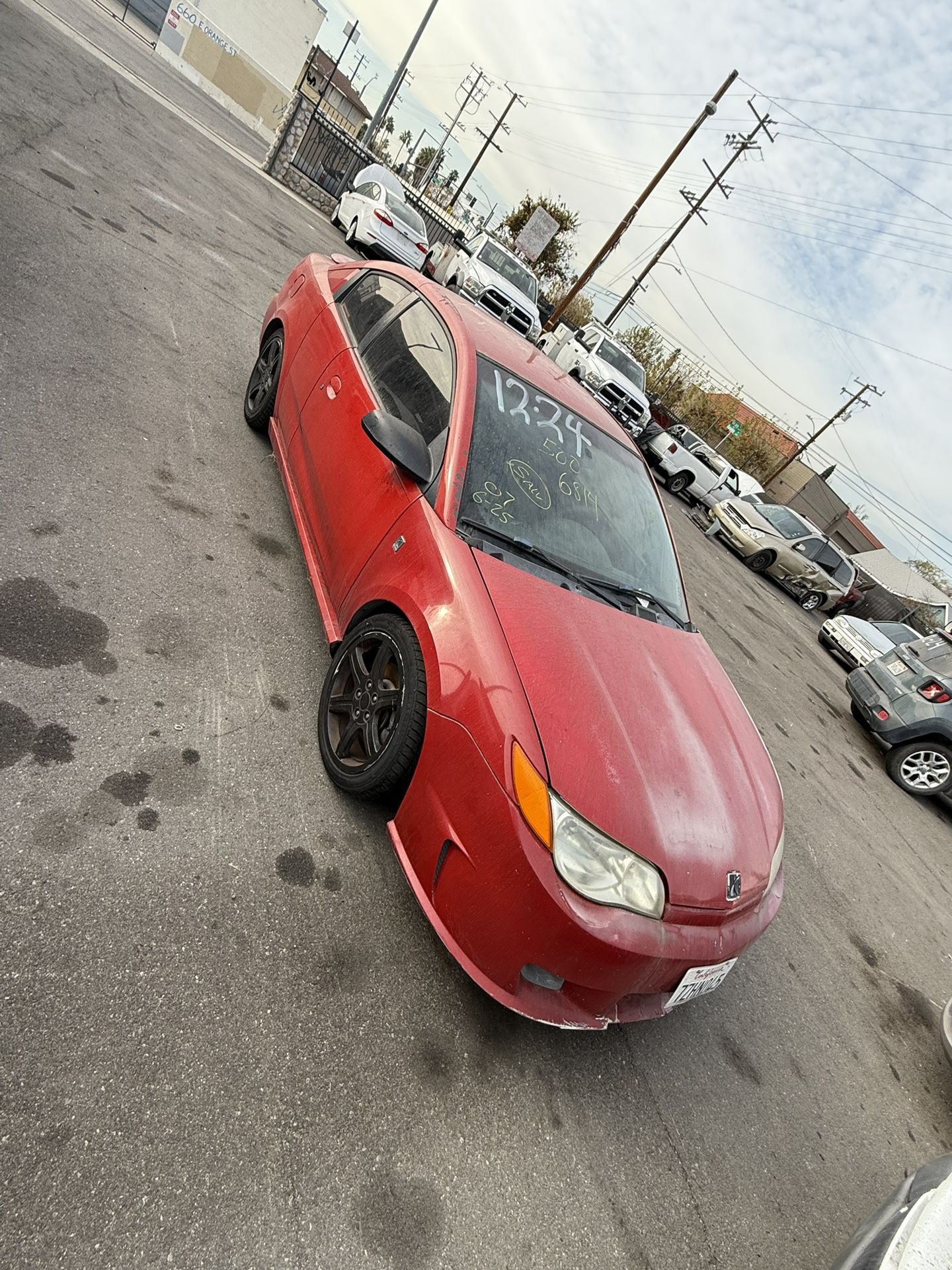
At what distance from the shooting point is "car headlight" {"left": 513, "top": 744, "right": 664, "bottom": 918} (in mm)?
1960

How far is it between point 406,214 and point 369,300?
13.5 meters

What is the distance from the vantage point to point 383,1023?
2.08 m

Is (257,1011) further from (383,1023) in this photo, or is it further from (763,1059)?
(763,1059)

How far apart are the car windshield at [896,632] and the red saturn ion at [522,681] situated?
10.4 metres

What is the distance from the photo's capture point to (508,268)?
17.0 metres

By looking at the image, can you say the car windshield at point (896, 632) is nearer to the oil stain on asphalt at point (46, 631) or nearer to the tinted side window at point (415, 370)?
the tinted side window at point (415, 370)

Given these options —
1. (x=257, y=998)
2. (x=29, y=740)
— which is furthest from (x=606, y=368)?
(x=257, y=998)

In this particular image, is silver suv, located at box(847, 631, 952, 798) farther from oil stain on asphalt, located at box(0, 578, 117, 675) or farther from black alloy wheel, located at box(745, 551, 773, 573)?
black alloy wheel, located at box(745, 551, 773, 573)

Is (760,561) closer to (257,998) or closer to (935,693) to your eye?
(935,693)

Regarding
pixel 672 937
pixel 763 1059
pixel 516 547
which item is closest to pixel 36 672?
pixel 516 547

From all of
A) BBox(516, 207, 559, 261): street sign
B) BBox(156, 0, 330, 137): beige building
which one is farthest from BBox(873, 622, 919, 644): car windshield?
BBox(156, 0, 330, 137): beige building

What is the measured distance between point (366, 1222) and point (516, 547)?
6.95 feet

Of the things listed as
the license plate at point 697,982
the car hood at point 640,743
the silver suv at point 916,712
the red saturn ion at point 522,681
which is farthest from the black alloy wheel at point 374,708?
the silver suv at point 916,712

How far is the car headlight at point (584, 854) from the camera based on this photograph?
6.43 feet
